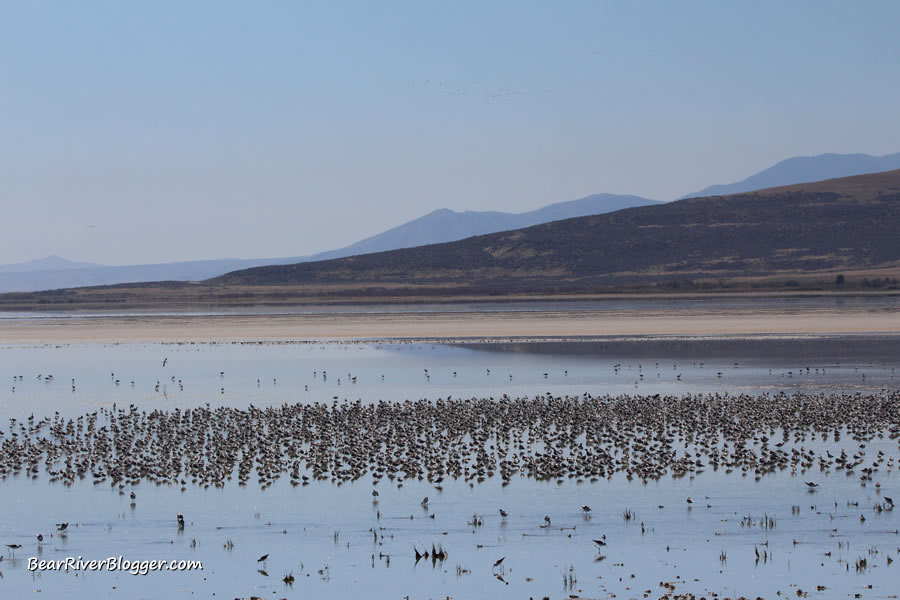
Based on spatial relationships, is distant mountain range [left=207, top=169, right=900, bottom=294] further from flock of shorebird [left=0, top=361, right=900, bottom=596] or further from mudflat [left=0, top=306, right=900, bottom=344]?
flock of shorebird [left=0, top=361, right=900, bottom=596]

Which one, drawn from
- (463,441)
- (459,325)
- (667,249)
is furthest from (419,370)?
(667,249)

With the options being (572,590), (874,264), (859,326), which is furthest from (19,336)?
(874,264)

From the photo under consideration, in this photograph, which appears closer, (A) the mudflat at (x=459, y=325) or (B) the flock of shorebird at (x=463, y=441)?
(B) the flock of shorebird at (x=463, y=441)

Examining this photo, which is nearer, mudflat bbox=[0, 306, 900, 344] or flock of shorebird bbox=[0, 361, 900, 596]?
flock of shorebird bbox=[0, 361, 900, 596]

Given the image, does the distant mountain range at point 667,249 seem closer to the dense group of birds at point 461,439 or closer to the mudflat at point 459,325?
the mudflat at point 459,325

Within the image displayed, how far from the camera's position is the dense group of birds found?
20.6 metres

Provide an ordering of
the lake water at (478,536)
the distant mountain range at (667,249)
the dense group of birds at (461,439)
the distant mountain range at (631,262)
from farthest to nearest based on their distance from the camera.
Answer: the distant mountain range at (667,249) < the distant mountain range at (631,262) < the dense group of birds at (461,439) < the lake water at (478,536)

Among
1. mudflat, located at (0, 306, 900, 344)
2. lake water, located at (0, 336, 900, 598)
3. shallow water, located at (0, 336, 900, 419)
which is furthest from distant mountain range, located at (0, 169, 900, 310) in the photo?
lake water, located at (0, 336, 900, 598)

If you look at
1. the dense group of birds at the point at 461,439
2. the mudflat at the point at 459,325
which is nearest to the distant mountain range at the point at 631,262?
the mudflat at the point at 459,325

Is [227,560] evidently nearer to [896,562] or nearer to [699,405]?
[896,562]

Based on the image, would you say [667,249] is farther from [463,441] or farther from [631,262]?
[463,441]

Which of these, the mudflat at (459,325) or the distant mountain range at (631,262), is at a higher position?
the distant mountain range at (631,262)

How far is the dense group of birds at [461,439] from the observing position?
2056cm

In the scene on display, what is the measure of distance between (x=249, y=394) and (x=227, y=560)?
766 inches
